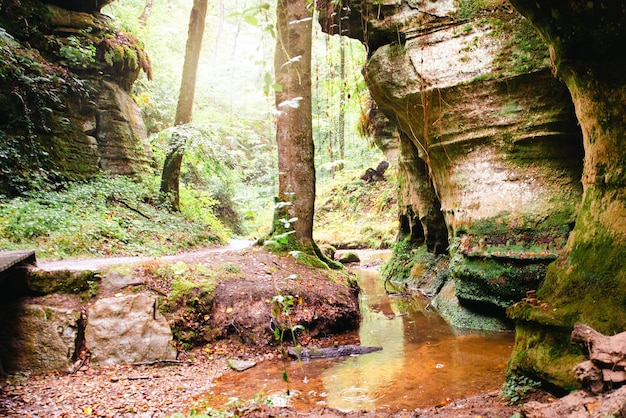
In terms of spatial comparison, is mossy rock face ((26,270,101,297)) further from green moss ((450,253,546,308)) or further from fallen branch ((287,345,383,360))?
green moss ((450,253,546,308))

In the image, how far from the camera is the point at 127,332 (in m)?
5.29

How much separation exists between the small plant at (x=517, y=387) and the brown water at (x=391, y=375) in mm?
579

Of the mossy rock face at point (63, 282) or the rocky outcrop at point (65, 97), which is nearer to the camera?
the mossy rock face at point (63, 282)

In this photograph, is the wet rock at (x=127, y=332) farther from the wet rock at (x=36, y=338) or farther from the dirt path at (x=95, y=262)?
the dirt path at (x=95, y=262)

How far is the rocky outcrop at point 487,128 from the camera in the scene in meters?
6.50

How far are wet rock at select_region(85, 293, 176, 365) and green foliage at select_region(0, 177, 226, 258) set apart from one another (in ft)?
12.8

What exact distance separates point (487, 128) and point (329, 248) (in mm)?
7011

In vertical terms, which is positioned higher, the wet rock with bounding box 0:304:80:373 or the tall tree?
the tall tree

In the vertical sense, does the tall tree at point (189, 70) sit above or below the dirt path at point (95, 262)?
above

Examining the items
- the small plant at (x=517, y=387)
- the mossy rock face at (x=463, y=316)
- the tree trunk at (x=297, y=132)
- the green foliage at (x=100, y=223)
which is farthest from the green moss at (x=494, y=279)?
the green foliage at (x=100, y=223)

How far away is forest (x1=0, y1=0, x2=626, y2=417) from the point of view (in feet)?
11.4

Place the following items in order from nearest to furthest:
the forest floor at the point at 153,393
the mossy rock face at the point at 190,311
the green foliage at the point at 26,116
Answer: the forest floor at the point at 153,393
the mossy rock face at the point at 190,311
the green foliage at the point at 26,116

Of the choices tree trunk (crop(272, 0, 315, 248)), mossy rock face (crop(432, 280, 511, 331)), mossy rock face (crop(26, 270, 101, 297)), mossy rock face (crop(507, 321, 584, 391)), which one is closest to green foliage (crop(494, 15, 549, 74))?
tree trunk (crop(272, 0, 315, 248))

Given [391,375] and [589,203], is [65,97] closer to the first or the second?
[391,375]
